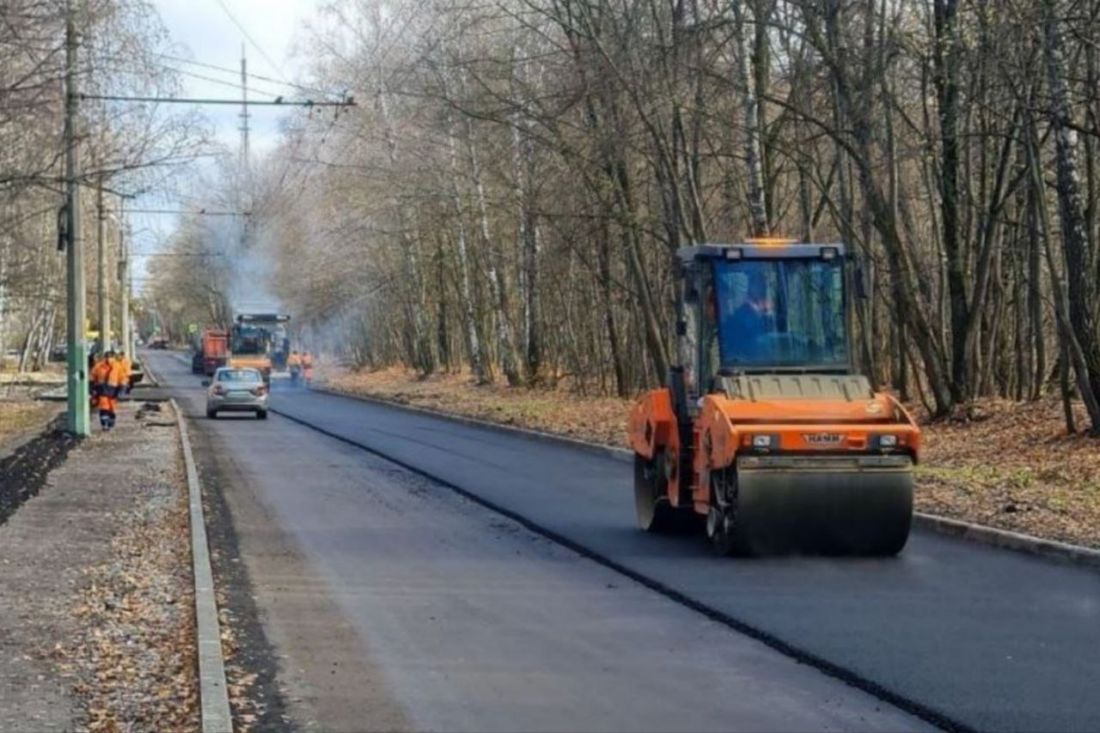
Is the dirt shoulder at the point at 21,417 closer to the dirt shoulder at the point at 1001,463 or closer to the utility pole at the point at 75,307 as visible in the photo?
the utility pole at the point at 75,307

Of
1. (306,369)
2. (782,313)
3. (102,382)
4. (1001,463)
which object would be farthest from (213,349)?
(782,313)

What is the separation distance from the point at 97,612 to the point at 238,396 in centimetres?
3264

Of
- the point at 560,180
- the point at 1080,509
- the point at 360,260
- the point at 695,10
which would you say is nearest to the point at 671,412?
the point at 1080,509

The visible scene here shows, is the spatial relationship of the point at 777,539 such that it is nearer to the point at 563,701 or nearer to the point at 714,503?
the point at 714,503

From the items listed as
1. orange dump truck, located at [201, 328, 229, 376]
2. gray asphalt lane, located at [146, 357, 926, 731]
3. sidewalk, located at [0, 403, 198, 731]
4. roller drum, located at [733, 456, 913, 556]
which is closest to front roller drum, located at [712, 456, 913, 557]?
roller drum, located at [733, 456, 913, 556]

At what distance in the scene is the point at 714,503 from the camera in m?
15.0

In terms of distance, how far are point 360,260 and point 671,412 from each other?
176 ft

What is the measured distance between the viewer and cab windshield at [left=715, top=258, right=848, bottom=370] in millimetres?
15578

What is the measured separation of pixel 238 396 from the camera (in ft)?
144

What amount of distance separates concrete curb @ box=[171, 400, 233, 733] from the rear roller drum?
4.35 m

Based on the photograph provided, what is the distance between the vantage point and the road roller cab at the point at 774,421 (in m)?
14.3

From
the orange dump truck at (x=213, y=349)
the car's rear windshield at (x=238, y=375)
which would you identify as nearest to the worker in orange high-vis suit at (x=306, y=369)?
the orange dump truck at (x=213, y=349)

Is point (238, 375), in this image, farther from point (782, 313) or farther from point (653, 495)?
point (782, 313)

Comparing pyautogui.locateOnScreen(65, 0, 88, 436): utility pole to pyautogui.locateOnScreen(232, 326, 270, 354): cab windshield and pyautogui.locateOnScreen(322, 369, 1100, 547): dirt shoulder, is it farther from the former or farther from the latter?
pyautogui.locateOnScreen(232, 326, 270, 354): cab windshield
